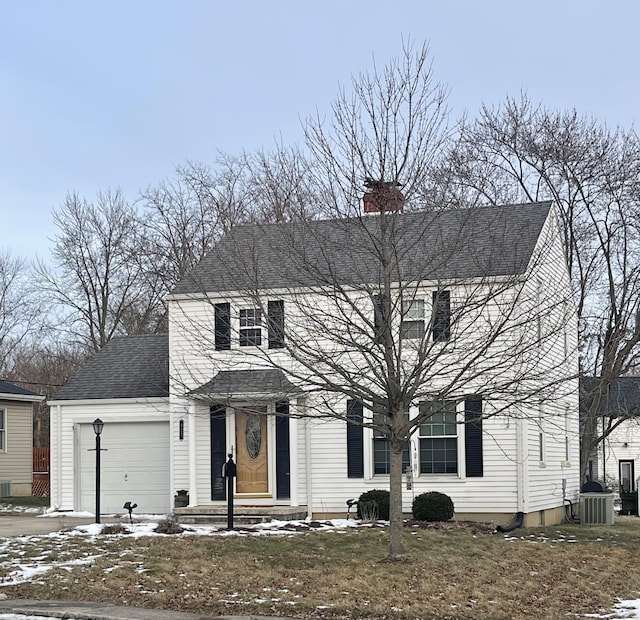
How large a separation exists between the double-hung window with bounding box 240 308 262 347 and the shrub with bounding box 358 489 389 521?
3928 millimetres

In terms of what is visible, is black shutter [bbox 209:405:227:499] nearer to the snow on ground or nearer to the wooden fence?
the snow on ground

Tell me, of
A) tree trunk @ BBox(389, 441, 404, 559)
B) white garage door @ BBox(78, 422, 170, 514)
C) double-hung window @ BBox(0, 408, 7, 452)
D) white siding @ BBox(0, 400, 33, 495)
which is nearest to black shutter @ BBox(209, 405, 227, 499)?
white garage door @ BBox(78, 422, 170, 514)

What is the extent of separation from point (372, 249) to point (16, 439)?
2321 cm

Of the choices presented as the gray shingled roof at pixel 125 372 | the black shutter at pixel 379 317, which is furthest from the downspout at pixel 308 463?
the black shutter at pixel 379 317

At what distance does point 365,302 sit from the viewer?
20.3m

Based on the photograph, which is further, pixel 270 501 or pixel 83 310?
pixel 83 310

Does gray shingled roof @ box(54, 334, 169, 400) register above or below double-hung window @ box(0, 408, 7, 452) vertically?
above

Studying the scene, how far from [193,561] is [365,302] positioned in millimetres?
6864

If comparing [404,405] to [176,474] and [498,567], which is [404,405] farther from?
[176,474]

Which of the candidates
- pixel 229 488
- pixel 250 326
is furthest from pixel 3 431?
pixel 250 326

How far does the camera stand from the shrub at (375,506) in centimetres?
2117

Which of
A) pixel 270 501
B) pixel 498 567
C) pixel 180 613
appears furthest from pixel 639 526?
pixel 180 613

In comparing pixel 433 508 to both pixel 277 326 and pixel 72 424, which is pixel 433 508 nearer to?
pixel 277 326

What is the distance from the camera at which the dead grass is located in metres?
12.4
